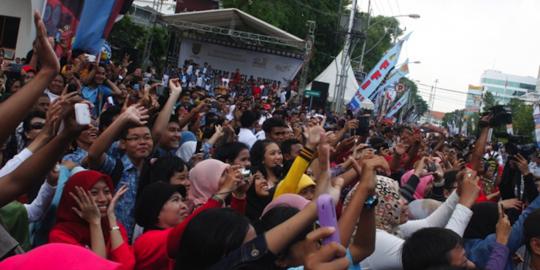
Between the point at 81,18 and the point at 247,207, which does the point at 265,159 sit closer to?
the point at 247,207

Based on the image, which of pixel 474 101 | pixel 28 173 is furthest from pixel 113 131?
pixel 474 101

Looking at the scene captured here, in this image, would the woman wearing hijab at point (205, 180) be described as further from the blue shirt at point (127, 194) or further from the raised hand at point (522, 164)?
the raised hand at point (522, 164)

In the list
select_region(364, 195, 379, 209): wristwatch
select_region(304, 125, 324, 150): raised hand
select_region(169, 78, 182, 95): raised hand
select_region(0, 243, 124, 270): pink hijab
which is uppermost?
select_region(169, 78, 182, 95): raised hand

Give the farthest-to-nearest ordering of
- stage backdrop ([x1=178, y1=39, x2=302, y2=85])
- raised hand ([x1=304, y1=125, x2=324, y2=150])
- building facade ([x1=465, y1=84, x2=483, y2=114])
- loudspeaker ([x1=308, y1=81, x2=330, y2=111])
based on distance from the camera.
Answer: building facade ([x1=465, y1=84, x2=483, y2=114]) < stage backdrop ([x1=178, y1=39, x2=302, y2=85]) < loudspeaker ([x1=308, y1=81, x2=330, y2=111]) < raised hand ([x1=304, y1=125, x2=324, y2=150])

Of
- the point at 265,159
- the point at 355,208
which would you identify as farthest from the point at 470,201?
the point at 265,159

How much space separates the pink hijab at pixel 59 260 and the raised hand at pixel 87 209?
140 centimetres

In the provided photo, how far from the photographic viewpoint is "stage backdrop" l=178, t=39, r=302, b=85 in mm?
26141

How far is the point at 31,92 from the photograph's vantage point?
2.38m

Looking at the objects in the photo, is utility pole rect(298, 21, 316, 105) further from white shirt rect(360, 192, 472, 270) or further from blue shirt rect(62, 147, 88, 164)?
white shirt rect(360, 192, 472, 270)

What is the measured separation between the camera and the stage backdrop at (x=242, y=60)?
26141 millimetres

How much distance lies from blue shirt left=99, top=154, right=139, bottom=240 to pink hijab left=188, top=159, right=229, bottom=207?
1.37 ft

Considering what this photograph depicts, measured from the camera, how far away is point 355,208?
2.64 meters

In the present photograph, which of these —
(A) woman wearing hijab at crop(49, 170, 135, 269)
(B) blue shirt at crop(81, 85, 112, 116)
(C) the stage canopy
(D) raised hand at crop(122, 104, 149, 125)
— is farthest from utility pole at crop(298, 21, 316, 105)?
(A) woman wearing hijab at crop(49, 170, 135, 269)

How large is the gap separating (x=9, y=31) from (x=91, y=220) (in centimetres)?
1649
